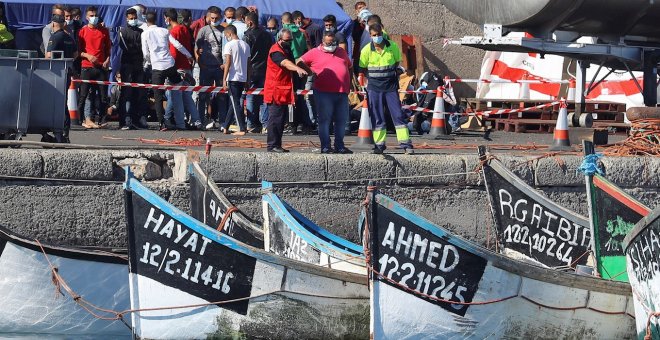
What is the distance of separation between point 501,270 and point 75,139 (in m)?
6.97

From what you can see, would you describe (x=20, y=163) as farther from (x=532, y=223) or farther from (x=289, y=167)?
(x=532, y=223)

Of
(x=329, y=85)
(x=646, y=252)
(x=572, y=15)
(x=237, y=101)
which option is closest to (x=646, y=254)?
(x=646, y=252)

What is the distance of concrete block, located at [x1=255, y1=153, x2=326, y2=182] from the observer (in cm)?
1179

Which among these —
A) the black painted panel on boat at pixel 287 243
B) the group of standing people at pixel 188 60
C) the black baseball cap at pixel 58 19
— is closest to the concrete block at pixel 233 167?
the black painted panel on boat at pixel 287 243

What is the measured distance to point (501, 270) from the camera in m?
9.40

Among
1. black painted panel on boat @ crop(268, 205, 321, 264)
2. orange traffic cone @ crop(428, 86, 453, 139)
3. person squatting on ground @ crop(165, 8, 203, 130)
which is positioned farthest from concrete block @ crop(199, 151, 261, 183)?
orange traffic cone @ crop(428, 86, 453, 139)

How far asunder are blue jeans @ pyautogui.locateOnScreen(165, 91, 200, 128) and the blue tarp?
257 cm

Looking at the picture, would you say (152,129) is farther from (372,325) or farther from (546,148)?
(372,325)

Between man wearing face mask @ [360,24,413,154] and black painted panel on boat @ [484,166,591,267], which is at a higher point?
man wearing face mask @ [360,24,413,154]

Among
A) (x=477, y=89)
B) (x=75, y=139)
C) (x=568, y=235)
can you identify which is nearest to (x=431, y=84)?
(x=477, y=89)

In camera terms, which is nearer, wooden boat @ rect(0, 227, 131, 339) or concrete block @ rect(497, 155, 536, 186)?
wooden boat @ rect(0, 227, 131, 339)

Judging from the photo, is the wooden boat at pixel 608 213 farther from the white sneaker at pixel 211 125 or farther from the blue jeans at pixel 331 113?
the white sneaker at pixel 211 125

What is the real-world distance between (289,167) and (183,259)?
2484 mm

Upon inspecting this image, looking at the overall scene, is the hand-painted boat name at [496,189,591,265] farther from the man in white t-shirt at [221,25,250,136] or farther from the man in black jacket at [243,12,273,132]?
the man in black jacket at [243,12,273,132]
